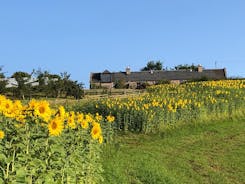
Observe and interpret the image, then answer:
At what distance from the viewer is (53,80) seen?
3241 cm

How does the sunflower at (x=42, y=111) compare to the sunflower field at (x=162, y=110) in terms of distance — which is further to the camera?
the sunflower field at (x=162, y=110)

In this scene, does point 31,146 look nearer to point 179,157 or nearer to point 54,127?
point 54,127

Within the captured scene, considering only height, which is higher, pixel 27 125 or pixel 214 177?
pixel 27 125

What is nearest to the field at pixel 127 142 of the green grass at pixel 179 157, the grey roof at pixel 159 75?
the green grass at pixel 179 157

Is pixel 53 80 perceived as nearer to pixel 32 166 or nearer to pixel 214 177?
pixel 214 177

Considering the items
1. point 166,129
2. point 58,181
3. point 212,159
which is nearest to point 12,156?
point 58,181

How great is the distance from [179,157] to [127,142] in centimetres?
190

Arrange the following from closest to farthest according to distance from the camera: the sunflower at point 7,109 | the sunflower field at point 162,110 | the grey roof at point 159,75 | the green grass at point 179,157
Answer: the sunflower at point 7,109, the green grass at point 179,157, the sunflower field at point 162,110, the grey roof at point 159,75

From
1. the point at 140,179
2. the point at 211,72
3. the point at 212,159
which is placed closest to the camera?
the point at 140,179

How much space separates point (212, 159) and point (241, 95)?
9242mm

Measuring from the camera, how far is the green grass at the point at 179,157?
756cm

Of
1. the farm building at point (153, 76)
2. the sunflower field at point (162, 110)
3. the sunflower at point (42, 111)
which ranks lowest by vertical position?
the sunflower field at point (162, 110)

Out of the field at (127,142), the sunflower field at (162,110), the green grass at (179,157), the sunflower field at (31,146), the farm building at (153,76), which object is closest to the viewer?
the sunflower field at (31,146)

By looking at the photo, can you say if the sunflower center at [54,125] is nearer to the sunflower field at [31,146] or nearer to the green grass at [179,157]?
the sunflower field at [31,146]
